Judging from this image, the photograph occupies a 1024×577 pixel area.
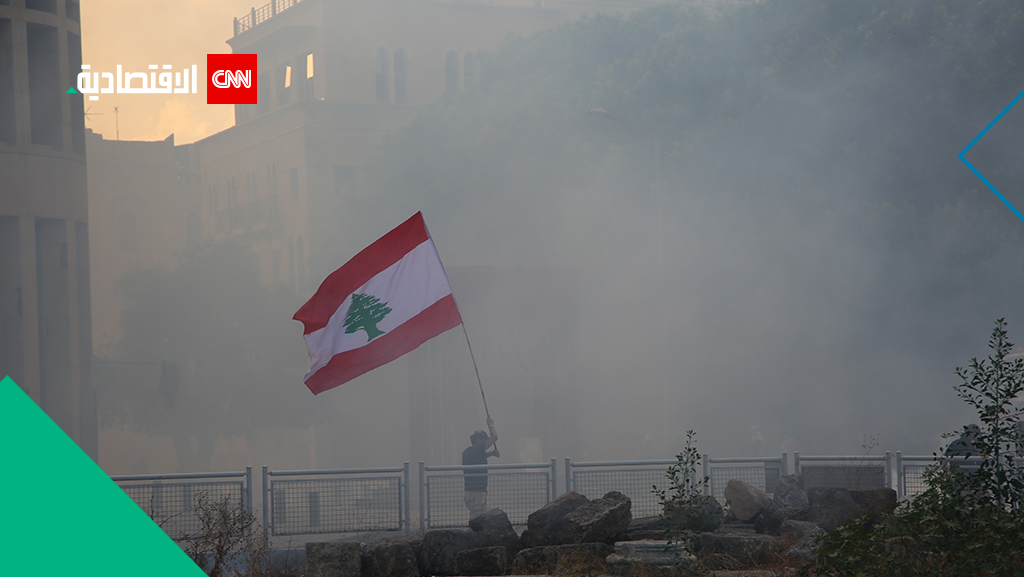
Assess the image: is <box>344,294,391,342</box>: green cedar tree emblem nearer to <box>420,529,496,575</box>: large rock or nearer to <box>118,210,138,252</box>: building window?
<box>420,529,496,575</box>: large rock

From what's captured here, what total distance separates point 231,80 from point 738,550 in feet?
94.7

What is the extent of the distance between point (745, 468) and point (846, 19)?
12.2m

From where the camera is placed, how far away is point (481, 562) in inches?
328

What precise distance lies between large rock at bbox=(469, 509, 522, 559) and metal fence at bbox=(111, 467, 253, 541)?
2393 millimetres

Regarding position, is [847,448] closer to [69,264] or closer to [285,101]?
[69,264]

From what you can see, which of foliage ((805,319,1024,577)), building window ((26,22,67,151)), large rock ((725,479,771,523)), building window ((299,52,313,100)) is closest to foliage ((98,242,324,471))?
building window ((299,52,313,100))

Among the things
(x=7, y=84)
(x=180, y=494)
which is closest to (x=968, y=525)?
(x=180, y=494)

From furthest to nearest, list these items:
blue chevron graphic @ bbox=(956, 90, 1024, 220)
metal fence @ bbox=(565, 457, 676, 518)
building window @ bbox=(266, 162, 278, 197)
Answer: building window @ bbox=(266, 162, 278, 197), blue chevron graphic @ bbox=(956, 90, 1024, 220), metal fence @ bbox=(565, 457, 676, 518)

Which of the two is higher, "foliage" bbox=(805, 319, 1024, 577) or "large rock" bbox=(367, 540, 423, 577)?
"foliage" bbox=(805, 319, 1024, 577)

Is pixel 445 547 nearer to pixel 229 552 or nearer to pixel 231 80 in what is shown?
pixel 229 552

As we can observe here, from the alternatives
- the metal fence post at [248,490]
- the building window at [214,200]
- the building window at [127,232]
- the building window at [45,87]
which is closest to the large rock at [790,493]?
the metal fence post at [248,490]

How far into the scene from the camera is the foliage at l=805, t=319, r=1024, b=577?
5.12 meters

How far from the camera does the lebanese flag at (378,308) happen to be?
30.9 ft

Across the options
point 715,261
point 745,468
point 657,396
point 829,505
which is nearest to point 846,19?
point 715,261
